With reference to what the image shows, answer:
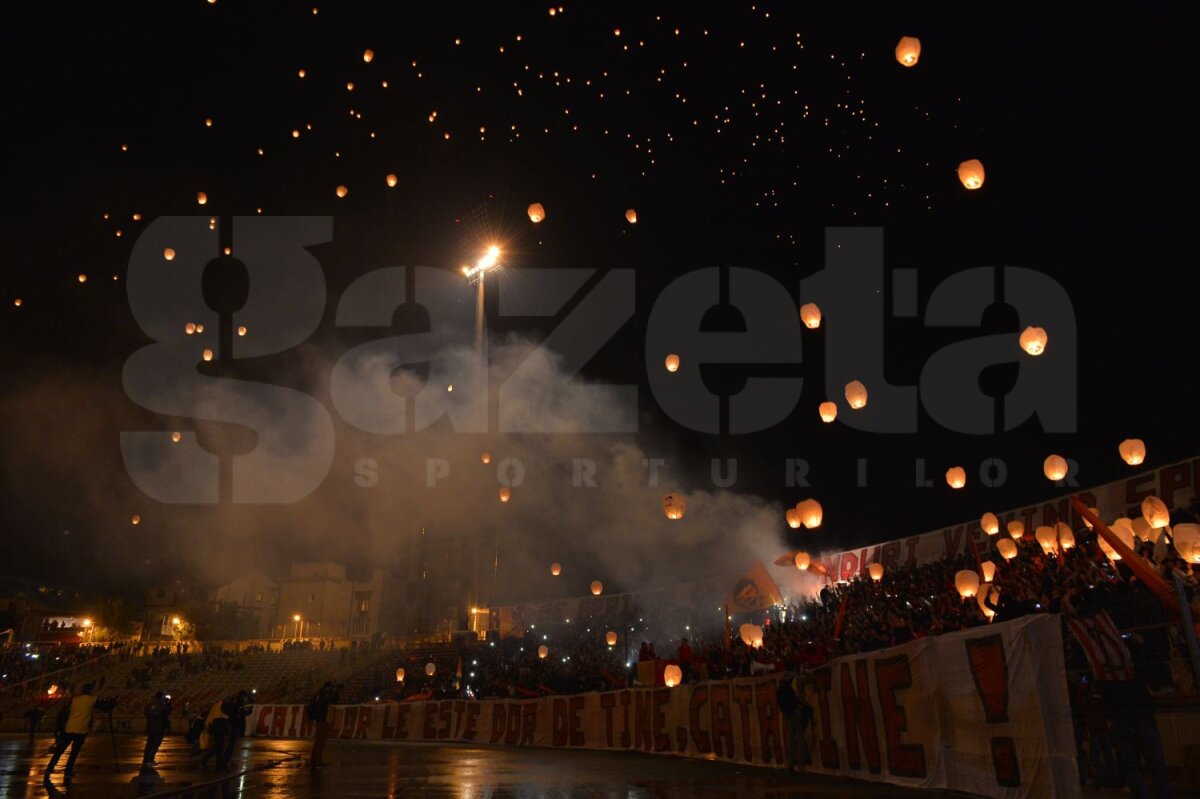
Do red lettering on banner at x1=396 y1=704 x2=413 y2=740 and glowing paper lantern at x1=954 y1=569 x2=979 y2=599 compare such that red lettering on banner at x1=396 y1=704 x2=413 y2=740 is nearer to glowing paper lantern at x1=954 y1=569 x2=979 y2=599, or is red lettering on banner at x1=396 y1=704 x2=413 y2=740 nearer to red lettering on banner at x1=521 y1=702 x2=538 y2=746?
red lettering on banner at x1=521 y1=702 x2=538 y2=746

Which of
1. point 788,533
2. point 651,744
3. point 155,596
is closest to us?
point 651,744

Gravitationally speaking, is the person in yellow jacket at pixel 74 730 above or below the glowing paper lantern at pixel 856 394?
below

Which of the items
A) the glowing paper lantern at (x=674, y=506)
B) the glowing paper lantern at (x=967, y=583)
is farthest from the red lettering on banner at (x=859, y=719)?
the glowing paper lantern at (x=674, y=506)

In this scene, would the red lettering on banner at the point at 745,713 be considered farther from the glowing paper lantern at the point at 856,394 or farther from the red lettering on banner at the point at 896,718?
the glowing paper lantern at the point at 856,394

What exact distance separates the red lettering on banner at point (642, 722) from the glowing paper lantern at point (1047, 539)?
10.0 m

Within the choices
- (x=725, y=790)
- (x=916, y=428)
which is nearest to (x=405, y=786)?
(x=725, y=790)

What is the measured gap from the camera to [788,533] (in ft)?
125

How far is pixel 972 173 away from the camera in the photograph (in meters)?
13.1

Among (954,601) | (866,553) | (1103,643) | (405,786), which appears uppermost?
(866,553)

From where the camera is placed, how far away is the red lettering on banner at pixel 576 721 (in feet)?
56.7

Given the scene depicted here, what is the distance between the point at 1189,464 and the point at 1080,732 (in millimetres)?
10620

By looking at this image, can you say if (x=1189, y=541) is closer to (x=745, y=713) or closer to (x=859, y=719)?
(x=859, y=719)

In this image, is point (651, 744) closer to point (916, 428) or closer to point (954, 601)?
point (954, 601)

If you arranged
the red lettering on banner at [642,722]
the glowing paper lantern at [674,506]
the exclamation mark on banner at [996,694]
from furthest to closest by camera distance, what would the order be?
the glowing paper lantern at [674,506] < the red lettering on banner at [642,722] < the exclamation mark on banner at [996,694]
